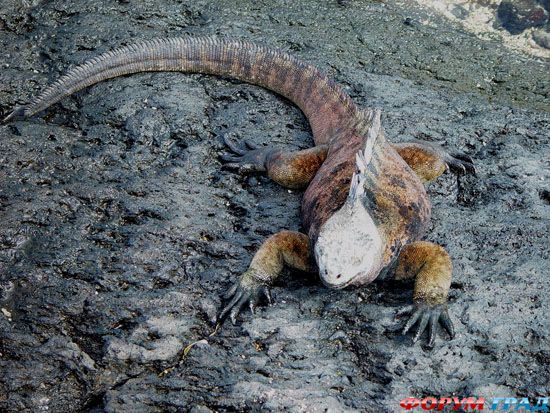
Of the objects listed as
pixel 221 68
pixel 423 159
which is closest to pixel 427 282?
pixel 423 159

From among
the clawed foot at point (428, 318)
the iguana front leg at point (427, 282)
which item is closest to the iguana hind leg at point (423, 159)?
the iguana front leg at point (427, 282)

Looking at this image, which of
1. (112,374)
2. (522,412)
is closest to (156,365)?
(112,374)

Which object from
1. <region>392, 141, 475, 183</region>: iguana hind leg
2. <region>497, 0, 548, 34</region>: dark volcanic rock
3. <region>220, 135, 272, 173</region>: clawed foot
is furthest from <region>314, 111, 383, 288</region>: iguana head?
<region>497, 0, 548, 34</region>: dark volcanic rock

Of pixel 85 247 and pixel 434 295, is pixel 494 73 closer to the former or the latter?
pixel 434 295

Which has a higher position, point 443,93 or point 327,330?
point 443,93

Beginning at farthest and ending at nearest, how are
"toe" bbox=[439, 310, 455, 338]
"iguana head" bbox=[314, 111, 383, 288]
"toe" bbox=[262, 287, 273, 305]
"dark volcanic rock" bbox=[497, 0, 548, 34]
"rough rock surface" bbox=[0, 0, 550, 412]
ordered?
"dark volcanic rock" bbox=[497, 0, 548, 34]
"toe" bbox=[262, 287, 273, 305]
"toe" bbox=[439, 310, 455, 338]
"iguana head" bbox=[314, 111, 383, 288]
"rough rock surface" bbox=[0, 0, 550, 412]

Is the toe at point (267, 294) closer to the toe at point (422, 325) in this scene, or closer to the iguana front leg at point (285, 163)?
the toe at point (422, 325)

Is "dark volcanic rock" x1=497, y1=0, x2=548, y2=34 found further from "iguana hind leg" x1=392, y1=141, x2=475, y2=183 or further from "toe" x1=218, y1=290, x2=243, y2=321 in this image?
"toe" x1=218, y1=290, x2=243, y2=321
